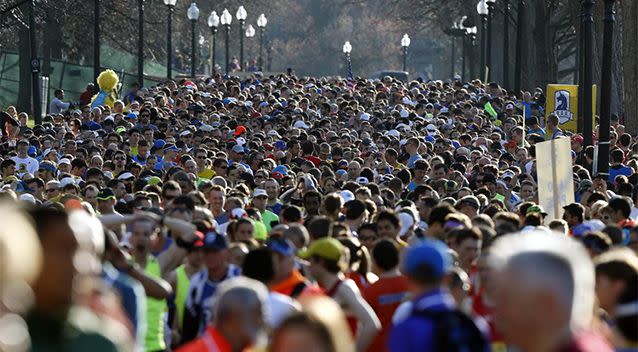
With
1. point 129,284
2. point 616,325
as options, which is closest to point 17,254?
point 616,325

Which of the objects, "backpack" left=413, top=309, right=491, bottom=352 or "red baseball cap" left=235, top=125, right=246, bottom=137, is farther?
"red baseball cap" left=235, top=125, right=246, bottom=137

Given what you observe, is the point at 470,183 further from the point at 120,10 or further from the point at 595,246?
the point at 120,10

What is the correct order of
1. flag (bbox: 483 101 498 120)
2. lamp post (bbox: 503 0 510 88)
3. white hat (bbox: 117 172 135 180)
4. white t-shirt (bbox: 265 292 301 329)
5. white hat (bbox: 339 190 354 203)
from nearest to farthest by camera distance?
1. white t-shirt (bbox: 265 292 301 329)
2. white hat (bbox: 339 190 354 203)
3. white hat (bbox: 117 172 135 180)
4. flag (bbox: 483 101 498 120)
5. lamp post (bbox: 503 0 510 88)

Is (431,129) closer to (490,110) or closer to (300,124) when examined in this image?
(300,124)

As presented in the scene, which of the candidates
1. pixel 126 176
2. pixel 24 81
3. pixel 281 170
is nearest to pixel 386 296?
pixel 126 176

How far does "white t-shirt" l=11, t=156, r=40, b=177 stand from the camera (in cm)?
2370

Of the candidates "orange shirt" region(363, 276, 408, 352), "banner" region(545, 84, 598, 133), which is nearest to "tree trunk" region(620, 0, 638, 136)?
"banner" region(545, 84, 598, 133)

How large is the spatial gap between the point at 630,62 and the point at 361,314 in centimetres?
2689

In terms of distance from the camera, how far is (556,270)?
16.8 ft

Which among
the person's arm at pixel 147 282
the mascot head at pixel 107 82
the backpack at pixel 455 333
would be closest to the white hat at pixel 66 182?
the person's arm at pixel 147 282

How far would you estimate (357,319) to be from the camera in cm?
942

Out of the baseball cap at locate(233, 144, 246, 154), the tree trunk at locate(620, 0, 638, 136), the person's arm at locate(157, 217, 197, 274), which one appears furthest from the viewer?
the tree trunk at locate(620, 0, 638, 136)

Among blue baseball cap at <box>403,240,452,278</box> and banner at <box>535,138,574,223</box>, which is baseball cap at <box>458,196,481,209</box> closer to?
banner at <box>535,138,574,223</box>

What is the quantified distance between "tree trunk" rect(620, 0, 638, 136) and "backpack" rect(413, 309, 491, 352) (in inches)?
1122
